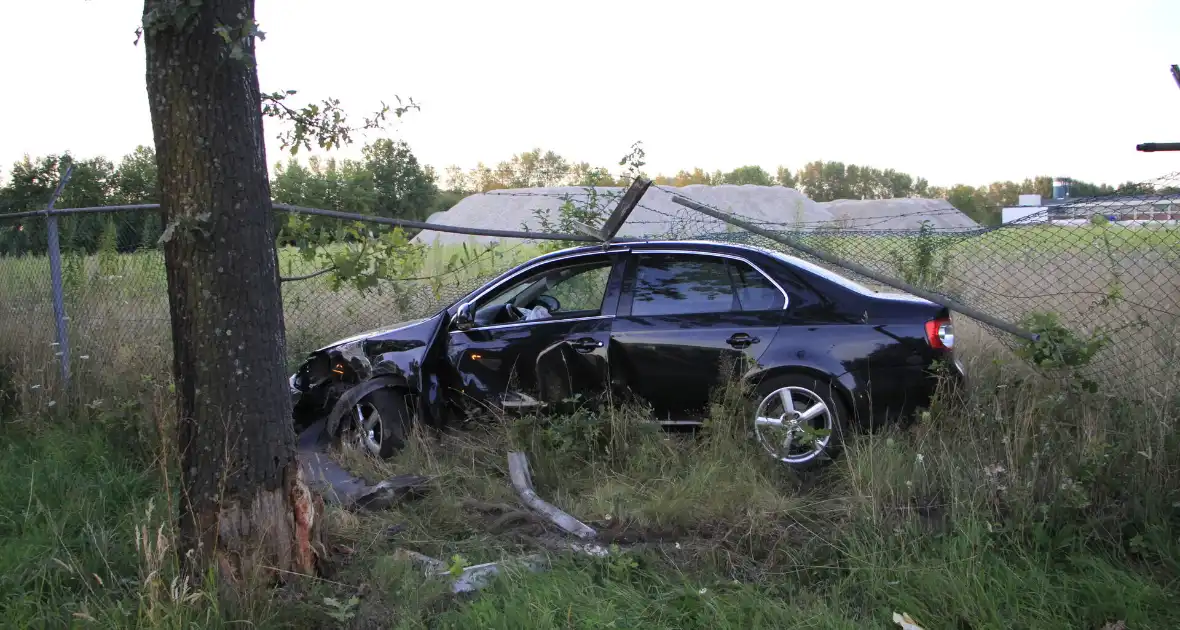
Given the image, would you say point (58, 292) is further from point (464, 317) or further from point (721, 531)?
point (721, 531)

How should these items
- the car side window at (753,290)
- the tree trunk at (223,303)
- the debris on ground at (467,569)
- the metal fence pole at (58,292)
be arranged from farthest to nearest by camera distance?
the metal fence pole at (58,292) < the car side window at (753,290) < the debris on ground at (467,569) < the tree trunk at (223,303)

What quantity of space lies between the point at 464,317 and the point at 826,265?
2611 millimetres

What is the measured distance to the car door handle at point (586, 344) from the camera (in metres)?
5.23

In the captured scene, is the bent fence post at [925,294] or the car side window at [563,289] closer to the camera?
the bent fence post at [925,294]

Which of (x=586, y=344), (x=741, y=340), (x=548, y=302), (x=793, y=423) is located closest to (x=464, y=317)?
(x=548, y=302)

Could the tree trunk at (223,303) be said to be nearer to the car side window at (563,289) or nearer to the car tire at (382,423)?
the car tire at (382,423)

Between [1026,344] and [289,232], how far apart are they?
4.23 metres

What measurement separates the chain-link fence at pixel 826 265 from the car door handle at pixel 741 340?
30.9 inches

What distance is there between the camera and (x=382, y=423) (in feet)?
18.1

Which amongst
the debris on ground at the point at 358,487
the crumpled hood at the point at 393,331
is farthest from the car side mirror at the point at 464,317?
the debris on ground at the point at 358,487

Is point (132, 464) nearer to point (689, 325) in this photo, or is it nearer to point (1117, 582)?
point (689, 325)

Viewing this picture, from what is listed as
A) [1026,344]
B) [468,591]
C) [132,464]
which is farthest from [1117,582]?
[132,464]

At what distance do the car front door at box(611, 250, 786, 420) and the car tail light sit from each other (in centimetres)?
83

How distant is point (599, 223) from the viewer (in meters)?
7.91
